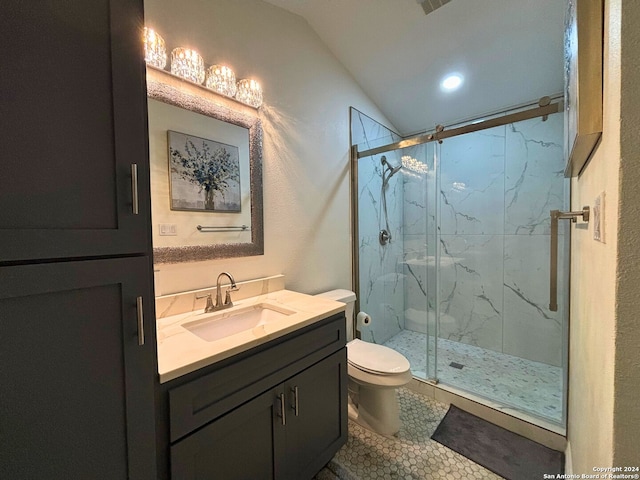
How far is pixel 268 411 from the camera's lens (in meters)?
1.01

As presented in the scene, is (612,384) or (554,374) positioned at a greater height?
(612,384)

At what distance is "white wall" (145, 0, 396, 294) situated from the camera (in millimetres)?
1340

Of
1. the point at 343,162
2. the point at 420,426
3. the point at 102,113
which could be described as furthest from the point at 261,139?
the point at 420,426

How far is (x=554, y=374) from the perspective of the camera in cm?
207

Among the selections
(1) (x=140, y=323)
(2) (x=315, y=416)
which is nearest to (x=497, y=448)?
(2) (x=315, y=416)

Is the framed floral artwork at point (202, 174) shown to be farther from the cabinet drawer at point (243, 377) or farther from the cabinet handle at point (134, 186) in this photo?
the cabinet drawer at point (243, 377)

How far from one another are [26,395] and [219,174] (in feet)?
3.67

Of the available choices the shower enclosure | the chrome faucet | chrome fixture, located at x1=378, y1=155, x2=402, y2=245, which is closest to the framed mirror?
the chrome faucet

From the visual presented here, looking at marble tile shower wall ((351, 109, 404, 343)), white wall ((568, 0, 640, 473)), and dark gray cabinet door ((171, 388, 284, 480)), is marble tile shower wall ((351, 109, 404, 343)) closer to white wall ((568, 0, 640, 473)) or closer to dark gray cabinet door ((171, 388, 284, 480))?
dark gray cabinet door ((171, 388, 284, 480))

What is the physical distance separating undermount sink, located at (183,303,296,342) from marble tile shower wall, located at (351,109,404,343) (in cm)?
114

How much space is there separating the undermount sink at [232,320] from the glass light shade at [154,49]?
119cm

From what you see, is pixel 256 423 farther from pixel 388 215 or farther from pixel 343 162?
pixel 388 215

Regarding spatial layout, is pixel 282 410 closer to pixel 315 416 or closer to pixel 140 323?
pixel 315 416

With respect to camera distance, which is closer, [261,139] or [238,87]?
[238,87]
